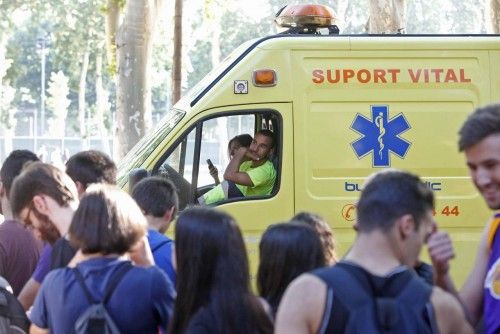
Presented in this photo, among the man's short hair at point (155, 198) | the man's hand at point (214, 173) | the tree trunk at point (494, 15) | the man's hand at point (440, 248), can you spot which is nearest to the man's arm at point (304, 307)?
the man's hand at point (440, 248)

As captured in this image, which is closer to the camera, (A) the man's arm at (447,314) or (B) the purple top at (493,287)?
(A) the man's arm at (447,314)

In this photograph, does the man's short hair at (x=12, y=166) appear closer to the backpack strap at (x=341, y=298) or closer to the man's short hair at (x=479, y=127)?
the man's short hair at (x=479, y=127)

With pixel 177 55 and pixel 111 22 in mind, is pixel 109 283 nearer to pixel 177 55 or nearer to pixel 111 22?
pixel 177 55

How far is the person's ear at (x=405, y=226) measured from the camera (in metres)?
3.83

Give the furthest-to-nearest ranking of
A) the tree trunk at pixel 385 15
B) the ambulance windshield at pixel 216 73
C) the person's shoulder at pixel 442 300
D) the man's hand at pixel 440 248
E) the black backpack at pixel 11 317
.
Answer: the tree trunk at pixel 385 15
the ambulance windshield at pixel 216 73
the black backpack at pixel 11 317
the man's hand at pixel 440 248
the person's shoulder at pixel 442 300

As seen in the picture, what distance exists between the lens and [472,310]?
14.6 feet

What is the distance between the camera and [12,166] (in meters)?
7.00

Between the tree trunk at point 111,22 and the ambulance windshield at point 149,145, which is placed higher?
the tree trunk at point 111,22

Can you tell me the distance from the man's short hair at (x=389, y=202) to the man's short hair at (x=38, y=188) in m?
1.85

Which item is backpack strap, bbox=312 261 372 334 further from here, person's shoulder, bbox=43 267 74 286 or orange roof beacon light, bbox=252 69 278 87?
orange roof beacon light, bbox=252 69 278 87

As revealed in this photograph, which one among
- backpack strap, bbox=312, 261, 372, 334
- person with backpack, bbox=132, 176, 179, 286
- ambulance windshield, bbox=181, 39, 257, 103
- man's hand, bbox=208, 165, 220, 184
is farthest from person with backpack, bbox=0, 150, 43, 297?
man's hand, bbox=208, 165, 220, 184

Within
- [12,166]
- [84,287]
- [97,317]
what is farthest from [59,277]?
[12,166]

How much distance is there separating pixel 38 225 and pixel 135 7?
1256cm

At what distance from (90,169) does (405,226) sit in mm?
2933
